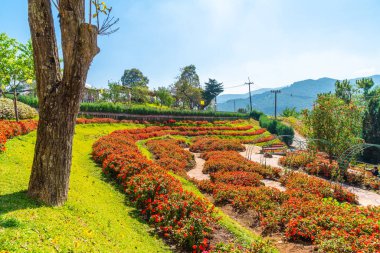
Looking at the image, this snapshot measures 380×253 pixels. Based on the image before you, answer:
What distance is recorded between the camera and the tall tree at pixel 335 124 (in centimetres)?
2002

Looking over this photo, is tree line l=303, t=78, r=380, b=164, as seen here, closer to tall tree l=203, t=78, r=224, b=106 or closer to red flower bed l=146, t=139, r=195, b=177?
red flower bed l=146, t=139, r=195, b=177

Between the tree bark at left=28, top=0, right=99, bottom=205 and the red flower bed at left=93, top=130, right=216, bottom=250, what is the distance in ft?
9.86

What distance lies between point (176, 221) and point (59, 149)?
149 inches

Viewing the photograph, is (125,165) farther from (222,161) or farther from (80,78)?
(222,161)

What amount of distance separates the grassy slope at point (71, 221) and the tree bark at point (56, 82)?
638 millimetres

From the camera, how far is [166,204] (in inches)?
307

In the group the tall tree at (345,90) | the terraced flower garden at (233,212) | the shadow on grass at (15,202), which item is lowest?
the terraced flower garden at (233,212)

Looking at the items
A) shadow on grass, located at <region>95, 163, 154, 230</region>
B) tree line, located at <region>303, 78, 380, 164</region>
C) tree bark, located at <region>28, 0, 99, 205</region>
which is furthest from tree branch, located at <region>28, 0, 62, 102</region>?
tree line, located at <region>303, 78, 380, 164</region>

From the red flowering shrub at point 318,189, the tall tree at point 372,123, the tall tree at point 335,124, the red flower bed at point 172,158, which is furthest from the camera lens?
the tall tree at point 372,123

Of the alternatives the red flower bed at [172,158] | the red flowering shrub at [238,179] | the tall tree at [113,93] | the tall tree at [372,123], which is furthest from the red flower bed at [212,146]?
the tall tree at [113,93]

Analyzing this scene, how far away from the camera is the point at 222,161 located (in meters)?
17.7

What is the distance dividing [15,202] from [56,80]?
3.01 metres

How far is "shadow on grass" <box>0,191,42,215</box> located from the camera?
17.6ft

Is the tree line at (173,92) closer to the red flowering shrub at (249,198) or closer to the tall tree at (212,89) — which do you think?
the tall tree at (212,89)
